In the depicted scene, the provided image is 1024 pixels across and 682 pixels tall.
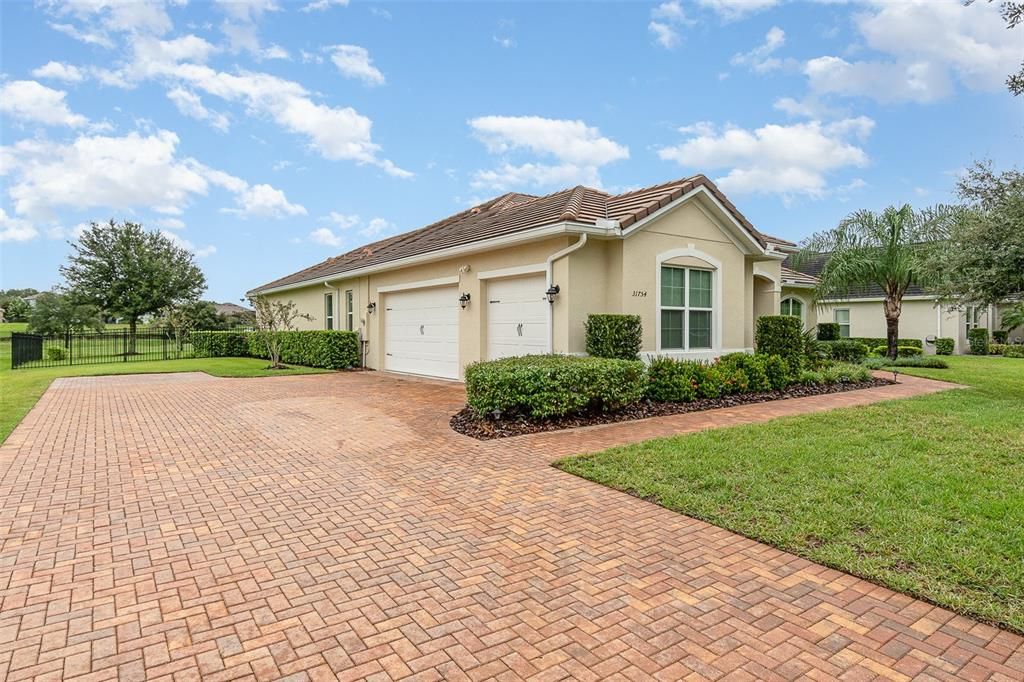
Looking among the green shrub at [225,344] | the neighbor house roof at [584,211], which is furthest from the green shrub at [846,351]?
the green shrub at [225,344]

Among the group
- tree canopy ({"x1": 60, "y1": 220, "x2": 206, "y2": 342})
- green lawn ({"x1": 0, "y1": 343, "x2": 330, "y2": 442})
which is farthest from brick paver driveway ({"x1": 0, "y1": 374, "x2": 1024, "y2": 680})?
tree canopy ({"x1": 60, "y1": 220, "x2": 206, "y2": 342})

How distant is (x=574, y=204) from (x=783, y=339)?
5684 mm

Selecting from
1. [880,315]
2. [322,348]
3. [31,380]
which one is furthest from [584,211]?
[880,315]

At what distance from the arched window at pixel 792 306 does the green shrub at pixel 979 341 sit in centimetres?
881

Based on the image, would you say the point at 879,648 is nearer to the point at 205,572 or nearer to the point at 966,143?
the point at 205,572

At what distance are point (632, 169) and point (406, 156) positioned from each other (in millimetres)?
8661

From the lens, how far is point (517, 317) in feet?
39.2

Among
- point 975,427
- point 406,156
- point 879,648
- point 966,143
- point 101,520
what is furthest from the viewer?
point 406,156

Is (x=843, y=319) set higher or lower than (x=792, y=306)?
lower

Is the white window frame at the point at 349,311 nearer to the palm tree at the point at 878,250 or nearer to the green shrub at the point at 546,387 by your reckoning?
the green shrub at the point at 546,387

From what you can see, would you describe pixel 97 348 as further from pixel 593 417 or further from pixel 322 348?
pixel 593 417

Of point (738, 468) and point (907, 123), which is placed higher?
point (907, 123)

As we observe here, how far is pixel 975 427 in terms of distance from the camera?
307 inches

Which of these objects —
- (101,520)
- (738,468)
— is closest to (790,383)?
(738,468)
